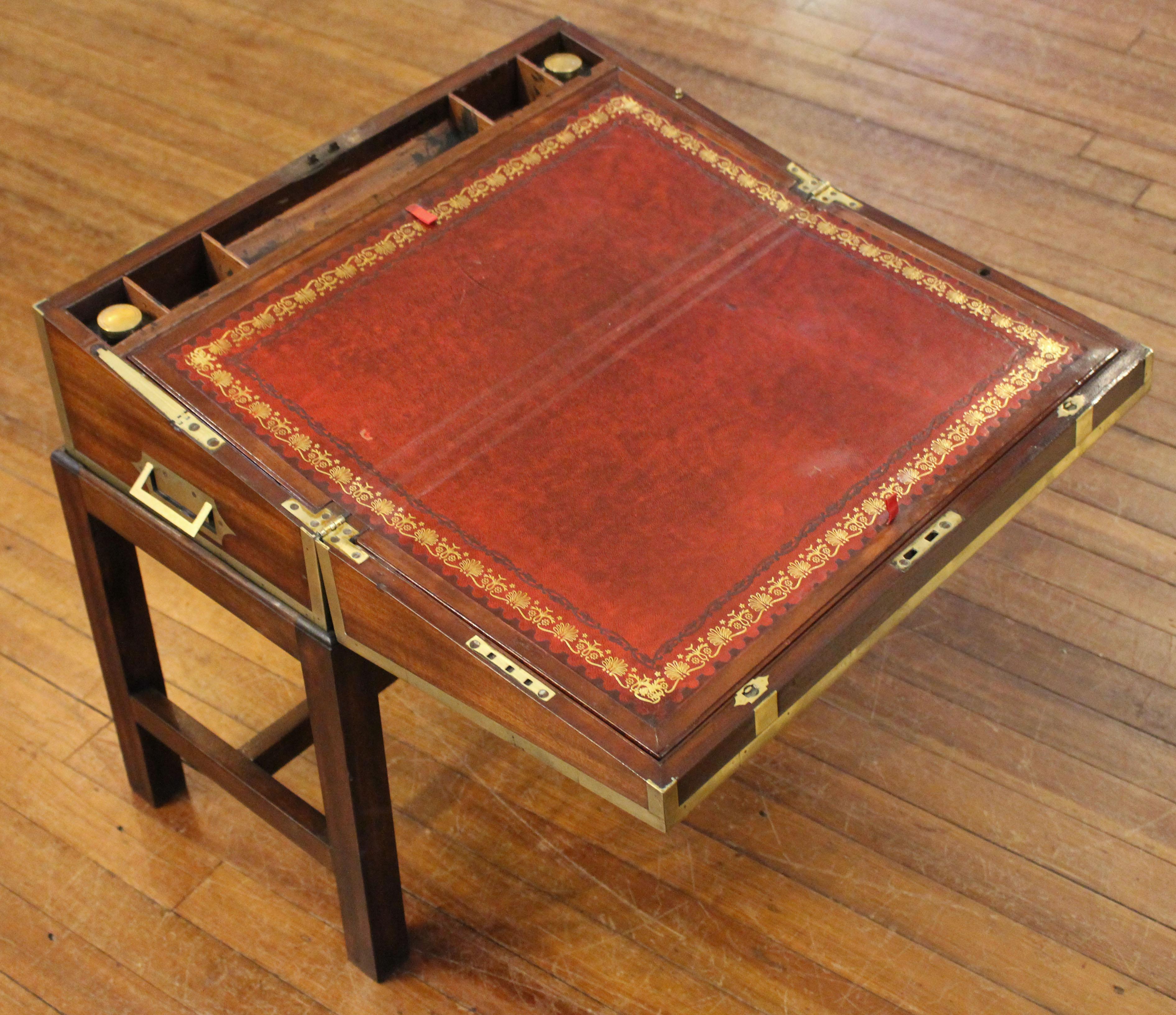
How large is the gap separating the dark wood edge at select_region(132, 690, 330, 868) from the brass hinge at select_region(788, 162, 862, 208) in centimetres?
99

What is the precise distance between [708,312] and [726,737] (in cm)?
58

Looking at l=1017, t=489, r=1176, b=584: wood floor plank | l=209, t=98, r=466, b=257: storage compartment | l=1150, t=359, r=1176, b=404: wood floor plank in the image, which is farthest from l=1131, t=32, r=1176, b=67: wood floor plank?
l=209, t=98, r=466, b=257: storage compartment

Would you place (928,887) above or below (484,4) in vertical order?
below

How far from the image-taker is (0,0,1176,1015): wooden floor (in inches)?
88.4

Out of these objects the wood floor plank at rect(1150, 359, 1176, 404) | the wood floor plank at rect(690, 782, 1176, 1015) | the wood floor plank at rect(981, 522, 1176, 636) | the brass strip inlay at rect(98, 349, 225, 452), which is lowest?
the wood floor plank at rect(690, 782, 1176, 1015)

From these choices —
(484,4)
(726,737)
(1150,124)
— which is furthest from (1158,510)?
(484,4)

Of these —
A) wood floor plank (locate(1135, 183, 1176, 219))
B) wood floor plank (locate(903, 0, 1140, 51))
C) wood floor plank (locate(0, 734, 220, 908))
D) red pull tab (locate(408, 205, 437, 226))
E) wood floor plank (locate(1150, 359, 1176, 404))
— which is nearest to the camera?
red pull tab (locate(408, 205, 437, 226))

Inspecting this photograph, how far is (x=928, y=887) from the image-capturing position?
233cm

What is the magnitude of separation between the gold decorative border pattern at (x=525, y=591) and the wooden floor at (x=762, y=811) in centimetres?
76

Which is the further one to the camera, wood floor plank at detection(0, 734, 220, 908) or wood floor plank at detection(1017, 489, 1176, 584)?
wood floor plank at detection(1017, 489, 1176, 584)

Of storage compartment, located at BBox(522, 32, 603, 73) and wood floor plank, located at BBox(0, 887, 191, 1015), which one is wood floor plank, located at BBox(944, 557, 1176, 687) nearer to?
storage compartment, located at BBox(522, 32, 603, 73)

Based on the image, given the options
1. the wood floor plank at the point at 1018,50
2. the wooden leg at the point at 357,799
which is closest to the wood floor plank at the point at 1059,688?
the wooden leg at the point at 357,799

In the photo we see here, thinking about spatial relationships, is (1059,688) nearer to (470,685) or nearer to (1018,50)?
(470,685)

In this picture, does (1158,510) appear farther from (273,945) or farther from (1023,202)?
(273,945)
